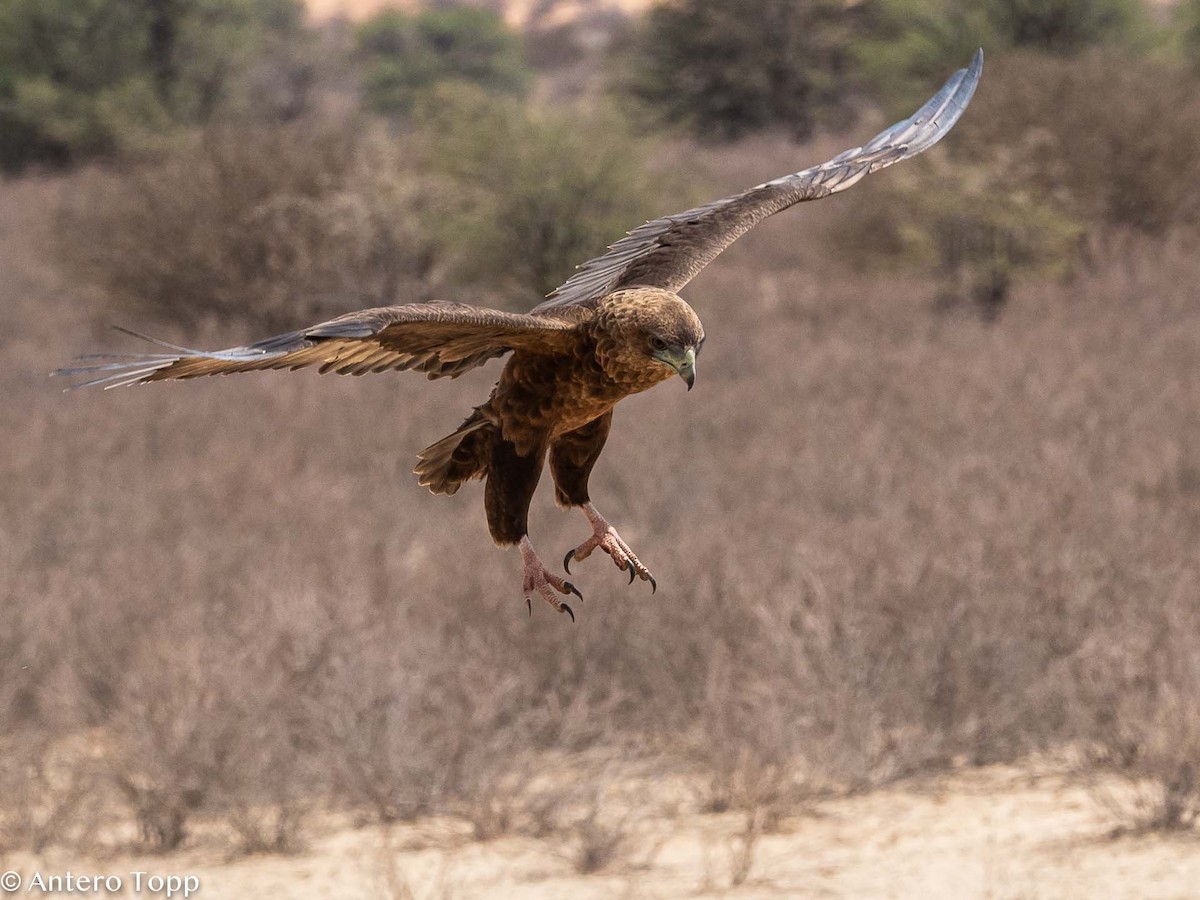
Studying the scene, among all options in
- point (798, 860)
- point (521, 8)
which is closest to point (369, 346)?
point (798, 860)

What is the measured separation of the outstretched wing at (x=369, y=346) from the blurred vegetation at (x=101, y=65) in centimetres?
3033

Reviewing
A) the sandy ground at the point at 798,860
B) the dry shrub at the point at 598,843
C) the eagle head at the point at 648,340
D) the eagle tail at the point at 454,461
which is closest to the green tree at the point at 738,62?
the sandy ground at the point at 798,860

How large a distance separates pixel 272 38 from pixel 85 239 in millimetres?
21620

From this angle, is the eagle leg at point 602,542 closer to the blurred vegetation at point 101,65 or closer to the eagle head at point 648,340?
the eagle head at point 648,340

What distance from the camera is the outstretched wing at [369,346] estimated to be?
1943mm

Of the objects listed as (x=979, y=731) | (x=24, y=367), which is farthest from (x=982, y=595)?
(x=24, y=367)

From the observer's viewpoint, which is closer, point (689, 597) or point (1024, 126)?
point (689, 597)

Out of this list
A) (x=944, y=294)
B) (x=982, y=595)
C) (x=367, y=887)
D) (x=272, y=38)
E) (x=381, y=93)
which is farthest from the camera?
(x=381, y=93)

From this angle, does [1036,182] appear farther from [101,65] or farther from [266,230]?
[101,65]

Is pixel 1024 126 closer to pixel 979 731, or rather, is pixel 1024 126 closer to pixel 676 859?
pixel 979 731

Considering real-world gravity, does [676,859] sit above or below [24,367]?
below

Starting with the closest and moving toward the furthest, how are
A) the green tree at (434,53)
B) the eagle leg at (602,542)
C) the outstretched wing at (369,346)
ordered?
the outstretched wing at (369,346)
the eagle leg at (602,542)
the green tree at (434,53)

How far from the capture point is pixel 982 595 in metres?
8.69

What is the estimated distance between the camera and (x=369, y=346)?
2.32 m
